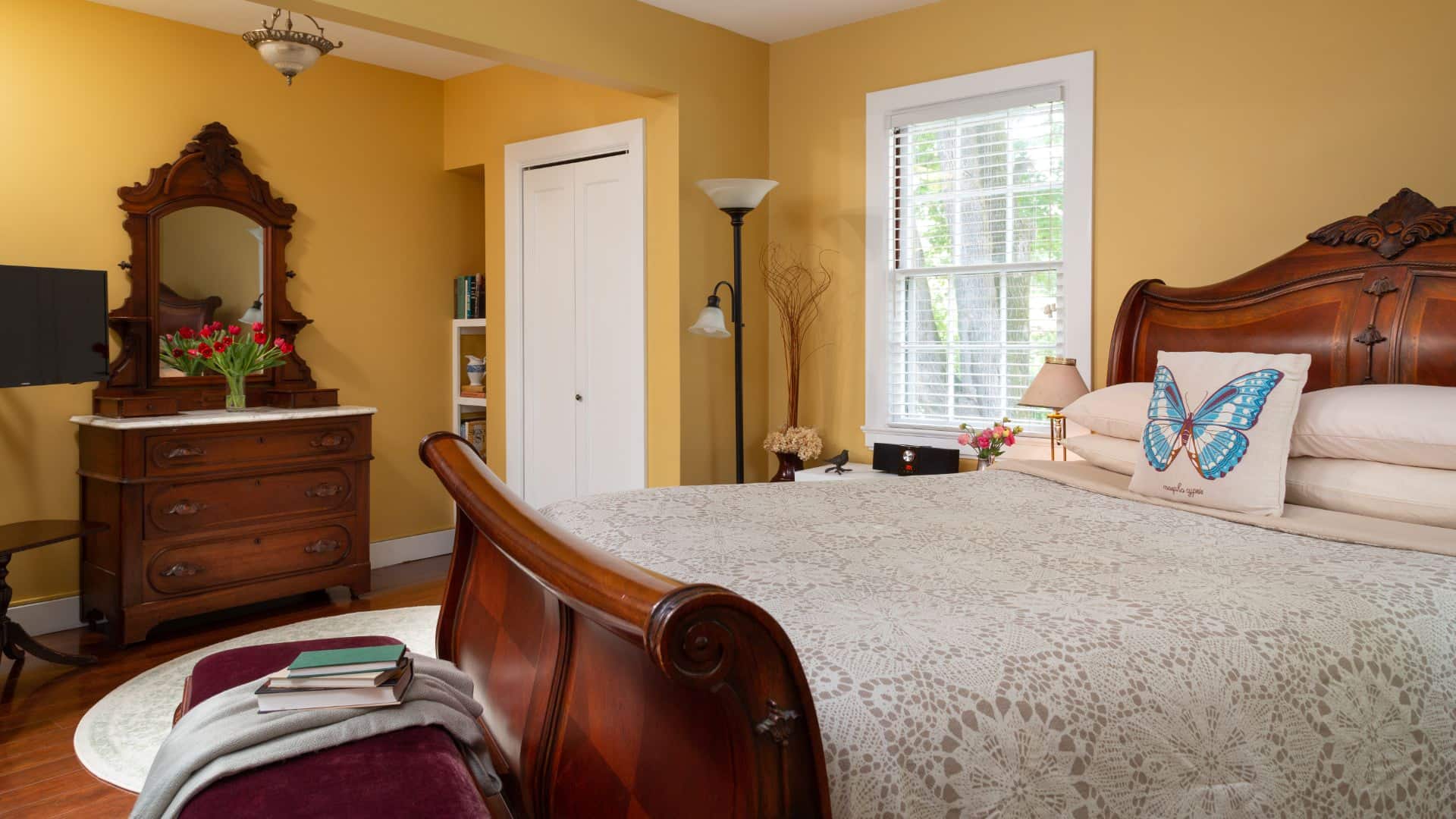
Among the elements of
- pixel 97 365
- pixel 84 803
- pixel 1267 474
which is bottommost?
pixel 84 803

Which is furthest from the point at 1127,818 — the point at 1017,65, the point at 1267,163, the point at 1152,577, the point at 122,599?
the point at 122,599

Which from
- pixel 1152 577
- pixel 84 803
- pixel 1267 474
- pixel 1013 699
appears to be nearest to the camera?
pixel 1013 699

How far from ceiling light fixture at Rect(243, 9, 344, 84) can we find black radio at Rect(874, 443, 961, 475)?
274 centimetres

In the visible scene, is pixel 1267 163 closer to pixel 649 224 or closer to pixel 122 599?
pixel 649 224

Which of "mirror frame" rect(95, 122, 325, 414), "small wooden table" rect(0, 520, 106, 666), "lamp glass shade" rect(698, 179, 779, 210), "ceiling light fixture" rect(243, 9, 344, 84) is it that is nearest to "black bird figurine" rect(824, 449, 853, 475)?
"lamp glass shade" rect(698, 179, 779, 210)

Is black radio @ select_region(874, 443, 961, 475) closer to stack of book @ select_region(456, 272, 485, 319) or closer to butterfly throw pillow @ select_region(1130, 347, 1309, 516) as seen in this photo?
butterfly throw pillow @ select_region(1130, 347, 1309, 516)

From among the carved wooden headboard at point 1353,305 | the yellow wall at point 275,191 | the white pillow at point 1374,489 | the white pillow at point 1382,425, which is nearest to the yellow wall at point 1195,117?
the carved wooden headboard at point 1353,305

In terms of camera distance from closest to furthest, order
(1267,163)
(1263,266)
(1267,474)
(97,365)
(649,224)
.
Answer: (1267,474), (1263,266), (1267,163), (97,365), (649,224)

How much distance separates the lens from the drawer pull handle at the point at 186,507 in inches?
156

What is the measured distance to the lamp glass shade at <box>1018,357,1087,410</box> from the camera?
3.47 meters

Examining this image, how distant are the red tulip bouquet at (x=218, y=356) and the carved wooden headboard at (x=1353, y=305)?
3725 millimetres

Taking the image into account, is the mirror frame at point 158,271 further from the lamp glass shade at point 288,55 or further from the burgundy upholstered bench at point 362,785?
the burgundy upholstered bench at point 362,785

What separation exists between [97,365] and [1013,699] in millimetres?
3735

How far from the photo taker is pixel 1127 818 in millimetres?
1280
